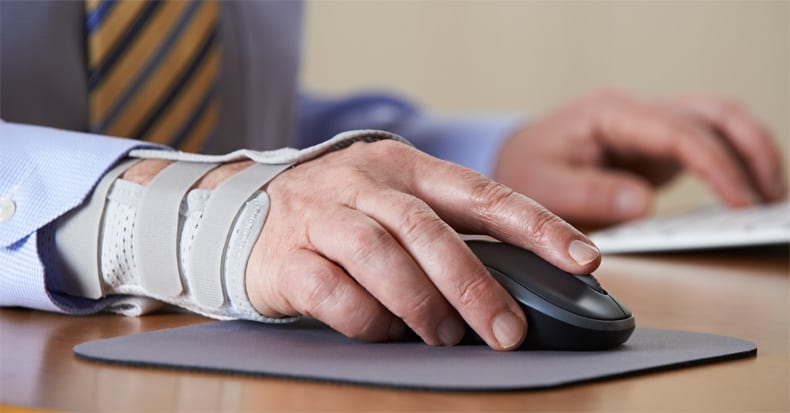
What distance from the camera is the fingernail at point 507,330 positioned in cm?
44

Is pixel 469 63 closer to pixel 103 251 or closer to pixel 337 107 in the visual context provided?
pixel 337 107

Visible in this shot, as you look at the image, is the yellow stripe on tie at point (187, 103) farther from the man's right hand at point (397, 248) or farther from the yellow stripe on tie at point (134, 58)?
the man's right hand at point (397, 248)

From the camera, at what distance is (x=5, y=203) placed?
22.6 inches

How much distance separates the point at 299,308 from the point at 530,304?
0.33ft

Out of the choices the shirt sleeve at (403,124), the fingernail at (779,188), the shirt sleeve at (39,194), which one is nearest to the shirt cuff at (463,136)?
the shirt sleeve at (403,124)

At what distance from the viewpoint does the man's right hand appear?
0.44 metres

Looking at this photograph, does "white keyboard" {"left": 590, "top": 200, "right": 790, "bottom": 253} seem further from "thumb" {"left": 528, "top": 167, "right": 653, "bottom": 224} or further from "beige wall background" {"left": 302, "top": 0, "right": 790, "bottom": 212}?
"beige wall background" {"left": 302, "top": 0, "right": 790, "bottom": 212}

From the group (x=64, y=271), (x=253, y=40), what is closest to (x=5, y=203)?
(x=64, y=271)

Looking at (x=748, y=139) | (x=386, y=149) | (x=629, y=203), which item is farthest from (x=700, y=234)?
(x=386, y=149)

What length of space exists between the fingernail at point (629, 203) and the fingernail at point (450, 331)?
2.34 feet

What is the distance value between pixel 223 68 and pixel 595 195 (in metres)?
0.43

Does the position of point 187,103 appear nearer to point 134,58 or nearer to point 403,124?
point 134,58

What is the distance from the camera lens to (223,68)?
3.53 ft

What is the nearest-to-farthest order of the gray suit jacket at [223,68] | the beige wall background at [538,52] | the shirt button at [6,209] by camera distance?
the shirt button at [6,209] → the gray suit jacket at [223,68] → the beige wall background at [538,52]
